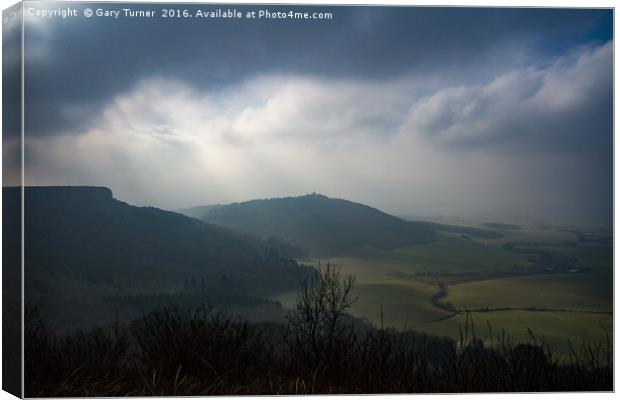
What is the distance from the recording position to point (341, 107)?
6230 millimetres

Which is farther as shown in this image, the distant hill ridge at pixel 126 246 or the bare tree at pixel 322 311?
the bare tree at pixel 322 311

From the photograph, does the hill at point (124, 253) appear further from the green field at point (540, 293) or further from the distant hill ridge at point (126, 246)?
the green field at point (540, 293)

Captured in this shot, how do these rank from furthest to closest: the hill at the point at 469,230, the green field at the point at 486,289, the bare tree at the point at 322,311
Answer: the hill at the point at 469,230, the green field at the point at 486,289, the bare tree at the point at 322,311

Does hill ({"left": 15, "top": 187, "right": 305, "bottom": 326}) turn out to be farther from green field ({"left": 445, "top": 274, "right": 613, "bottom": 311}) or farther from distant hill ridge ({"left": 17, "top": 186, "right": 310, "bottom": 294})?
green field ({"left": 445, "top": 274, "right": 613, "bottom": 311})

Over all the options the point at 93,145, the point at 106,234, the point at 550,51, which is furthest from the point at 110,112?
the point at 550,51

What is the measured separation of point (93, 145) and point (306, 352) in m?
2.15

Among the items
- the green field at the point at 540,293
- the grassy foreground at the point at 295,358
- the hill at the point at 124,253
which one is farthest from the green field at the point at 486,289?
the hill at the point at 124,253

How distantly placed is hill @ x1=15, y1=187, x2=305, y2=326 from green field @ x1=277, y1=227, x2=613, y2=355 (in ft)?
1.14

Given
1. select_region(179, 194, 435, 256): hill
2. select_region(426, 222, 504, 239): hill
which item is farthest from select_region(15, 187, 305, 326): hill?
select_region(426, 222, 504, 239): hill

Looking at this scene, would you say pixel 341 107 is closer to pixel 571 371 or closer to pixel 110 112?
pixel 110 112

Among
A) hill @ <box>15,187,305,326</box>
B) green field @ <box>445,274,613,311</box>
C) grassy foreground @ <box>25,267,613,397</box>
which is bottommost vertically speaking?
grassy foreground @ <box>25,267,613,397</box>

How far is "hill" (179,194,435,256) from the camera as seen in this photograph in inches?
248

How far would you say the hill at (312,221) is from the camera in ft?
20.7

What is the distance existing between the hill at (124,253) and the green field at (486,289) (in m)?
0.35
